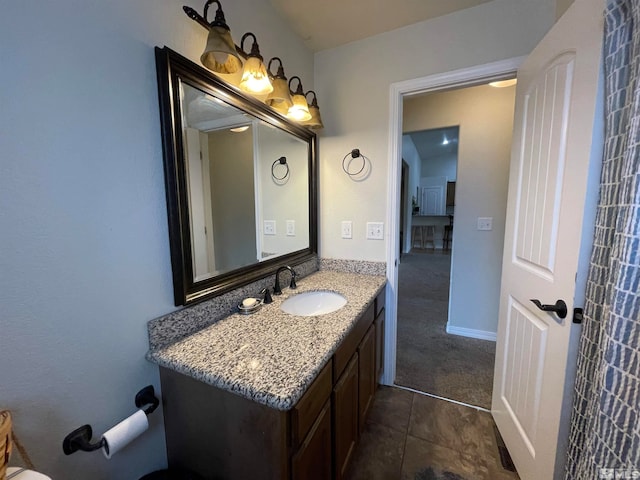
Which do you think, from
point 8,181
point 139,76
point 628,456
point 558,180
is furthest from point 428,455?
point 139,76

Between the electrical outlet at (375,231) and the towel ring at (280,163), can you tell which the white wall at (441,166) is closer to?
the electrical outlet at (375,231)

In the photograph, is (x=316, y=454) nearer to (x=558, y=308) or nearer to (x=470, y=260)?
(x=558, y=308)

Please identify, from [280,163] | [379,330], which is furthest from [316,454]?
[280,163]

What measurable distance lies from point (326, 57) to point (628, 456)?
7.50 feet

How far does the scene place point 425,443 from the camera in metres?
1.41

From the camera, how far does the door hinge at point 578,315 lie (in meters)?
0.88

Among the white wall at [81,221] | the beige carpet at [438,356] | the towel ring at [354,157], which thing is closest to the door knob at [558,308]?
the beige carpet at [438,356]

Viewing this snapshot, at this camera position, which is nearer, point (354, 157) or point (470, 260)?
point (354, 157)

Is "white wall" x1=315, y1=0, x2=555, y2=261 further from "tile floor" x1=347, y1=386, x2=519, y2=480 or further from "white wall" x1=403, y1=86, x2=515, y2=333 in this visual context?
"tile floor" x1=347, y1=386, x2=519, y2=480

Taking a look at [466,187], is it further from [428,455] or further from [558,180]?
[428,455]

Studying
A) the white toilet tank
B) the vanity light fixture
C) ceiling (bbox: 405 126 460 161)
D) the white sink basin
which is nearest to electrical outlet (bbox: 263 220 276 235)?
the white sink basin

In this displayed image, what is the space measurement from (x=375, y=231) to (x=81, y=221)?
58.5 inches

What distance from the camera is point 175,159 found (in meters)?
0.89

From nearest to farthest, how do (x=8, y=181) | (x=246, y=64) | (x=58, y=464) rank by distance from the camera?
(x=8, y=181), (x=58, y=464), (x=246, y=64)
